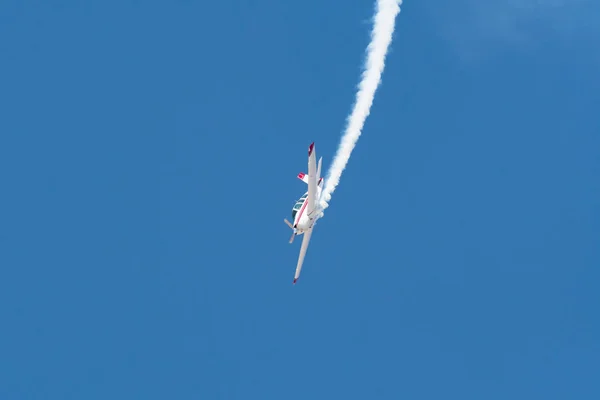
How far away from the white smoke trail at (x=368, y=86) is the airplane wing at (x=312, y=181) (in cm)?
445

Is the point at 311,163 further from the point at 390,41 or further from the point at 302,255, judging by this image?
the point at 390,41

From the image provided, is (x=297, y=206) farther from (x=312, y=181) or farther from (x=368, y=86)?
(x=368, y=86)

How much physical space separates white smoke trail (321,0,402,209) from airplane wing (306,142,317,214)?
4.45 metres

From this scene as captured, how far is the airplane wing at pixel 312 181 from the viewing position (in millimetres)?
62344

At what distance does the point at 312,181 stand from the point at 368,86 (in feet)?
54.2

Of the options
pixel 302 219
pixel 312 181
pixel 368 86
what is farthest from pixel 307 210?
pixel 368 86

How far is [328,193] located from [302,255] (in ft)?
21.1

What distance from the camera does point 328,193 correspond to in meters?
75.2

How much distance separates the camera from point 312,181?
6638cm

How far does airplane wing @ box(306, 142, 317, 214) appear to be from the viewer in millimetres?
62344

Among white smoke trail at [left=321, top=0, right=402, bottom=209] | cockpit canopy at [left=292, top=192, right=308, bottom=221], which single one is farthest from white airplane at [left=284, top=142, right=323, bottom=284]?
white smoke trail at [left=321, top=0, right=402, bottom=209]

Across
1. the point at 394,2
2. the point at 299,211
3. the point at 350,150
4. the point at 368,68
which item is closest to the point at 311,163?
the point at 299,211

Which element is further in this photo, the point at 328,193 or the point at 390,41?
the point at 390,41

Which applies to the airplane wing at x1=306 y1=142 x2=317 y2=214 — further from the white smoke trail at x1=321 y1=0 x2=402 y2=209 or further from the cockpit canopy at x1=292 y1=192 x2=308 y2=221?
the white smoke trail at x1=321 y1=0 x2=402 y2=209
